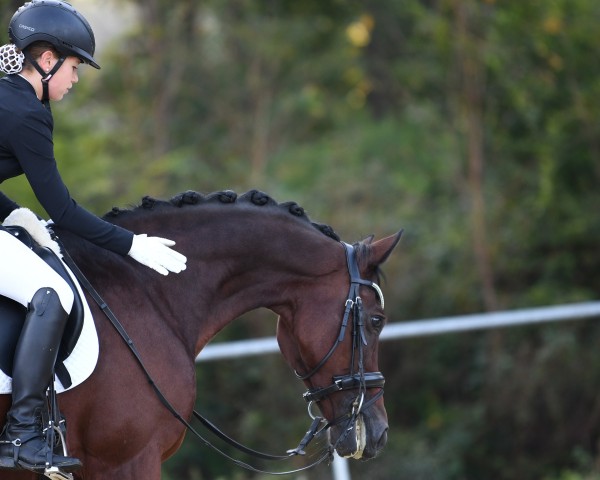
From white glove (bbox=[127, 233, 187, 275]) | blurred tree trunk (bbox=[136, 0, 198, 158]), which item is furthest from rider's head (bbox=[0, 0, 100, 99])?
blurred tree trunk (bbox=[136, 0, 198, 158])

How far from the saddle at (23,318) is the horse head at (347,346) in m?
1.10

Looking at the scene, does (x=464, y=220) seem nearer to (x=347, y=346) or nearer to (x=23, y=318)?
(x=347, y=346)

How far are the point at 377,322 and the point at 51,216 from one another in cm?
162

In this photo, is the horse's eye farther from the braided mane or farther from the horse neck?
the braided mane

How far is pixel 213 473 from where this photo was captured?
39.0ft

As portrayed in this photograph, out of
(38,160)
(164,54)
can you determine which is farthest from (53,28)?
(164,54)

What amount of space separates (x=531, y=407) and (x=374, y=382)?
7.46m

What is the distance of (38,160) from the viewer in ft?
13.7

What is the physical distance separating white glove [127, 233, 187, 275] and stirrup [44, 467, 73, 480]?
0.93 m

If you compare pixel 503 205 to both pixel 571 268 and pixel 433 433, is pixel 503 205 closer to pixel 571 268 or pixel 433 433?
pixel 571 268

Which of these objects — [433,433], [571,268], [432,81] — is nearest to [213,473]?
[433,433]

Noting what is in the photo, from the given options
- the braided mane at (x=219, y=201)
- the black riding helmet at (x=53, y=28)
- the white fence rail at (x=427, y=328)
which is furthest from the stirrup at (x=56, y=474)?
the white fence rail at (x=427, y=328)

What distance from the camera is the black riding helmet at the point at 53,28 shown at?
13.9 ft

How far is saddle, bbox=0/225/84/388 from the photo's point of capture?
4.08m
